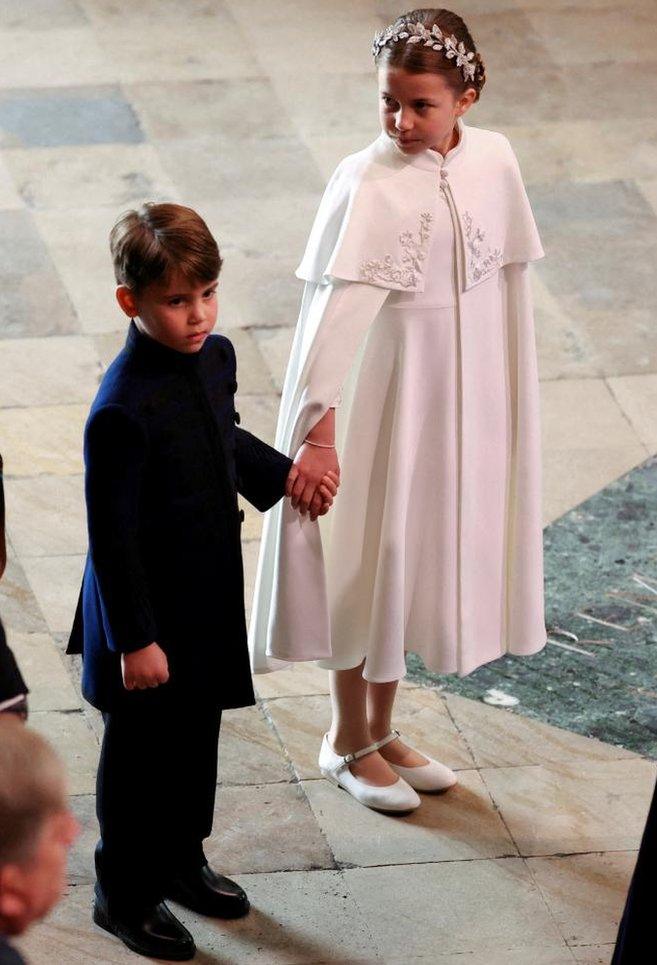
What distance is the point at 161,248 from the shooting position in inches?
131

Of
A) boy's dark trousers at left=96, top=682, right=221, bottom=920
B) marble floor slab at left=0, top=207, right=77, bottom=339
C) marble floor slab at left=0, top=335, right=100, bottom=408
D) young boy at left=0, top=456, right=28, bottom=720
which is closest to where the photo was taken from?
young boy at left=0, top=456, right=28, bottom=720

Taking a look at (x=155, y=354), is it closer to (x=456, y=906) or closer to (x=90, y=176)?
(x=456, y=906)

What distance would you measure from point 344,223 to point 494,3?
6.50 meters

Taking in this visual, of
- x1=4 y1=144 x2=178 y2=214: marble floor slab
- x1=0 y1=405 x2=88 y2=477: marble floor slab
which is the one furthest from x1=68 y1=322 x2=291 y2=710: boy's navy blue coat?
x1=4 y1=144 x2=178 y2=214: marble floor slab

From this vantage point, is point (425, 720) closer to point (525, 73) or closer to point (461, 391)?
point (461, 391)

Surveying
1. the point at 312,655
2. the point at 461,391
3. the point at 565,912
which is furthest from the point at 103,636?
the point at 565,912

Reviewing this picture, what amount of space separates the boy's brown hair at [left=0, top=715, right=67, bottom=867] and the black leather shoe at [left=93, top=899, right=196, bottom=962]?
5.12ft

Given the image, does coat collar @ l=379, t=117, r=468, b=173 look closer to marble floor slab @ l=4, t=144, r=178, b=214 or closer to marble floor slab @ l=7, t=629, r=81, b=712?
marble floor slab @ l=7, t=629, r=81, b=712

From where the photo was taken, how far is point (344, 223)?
383cm

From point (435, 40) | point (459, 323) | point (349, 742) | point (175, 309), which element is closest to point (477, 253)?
point (459, 323)

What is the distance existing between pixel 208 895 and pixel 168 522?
3.27 feet

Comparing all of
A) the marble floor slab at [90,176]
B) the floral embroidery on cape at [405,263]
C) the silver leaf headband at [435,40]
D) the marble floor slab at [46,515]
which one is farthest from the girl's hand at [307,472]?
the marble floor slab at [90,176]

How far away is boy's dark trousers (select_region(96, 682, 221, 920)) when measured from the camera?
367 cm

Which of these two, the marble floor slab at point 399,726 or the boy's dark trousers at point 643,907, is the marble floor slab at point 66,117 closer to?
the marble floor slab at point 399,726
